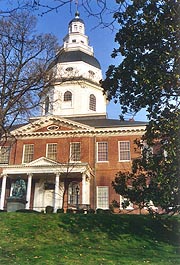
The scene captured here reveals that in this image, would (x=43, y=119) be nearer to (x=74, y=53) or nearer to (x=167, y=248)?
(x=74, y=53)

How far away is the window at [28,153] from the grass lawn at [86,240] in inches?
561

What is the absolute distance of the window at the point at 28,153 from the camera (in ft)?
103

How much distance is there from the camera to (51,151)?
3139 centimetres

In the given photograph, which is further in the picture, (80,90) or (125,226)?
(80,90)

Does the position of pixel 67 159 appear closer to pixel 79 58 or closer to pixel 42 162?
pixel 42 162

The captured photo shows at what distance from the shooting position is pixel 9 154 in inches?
1244

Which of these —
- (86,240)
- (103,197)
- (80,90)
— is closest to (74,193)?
(103,197)

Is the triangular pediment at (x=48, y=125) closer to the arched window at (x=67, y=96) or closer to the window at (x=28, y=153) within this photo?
the window at (x=28, y=153)

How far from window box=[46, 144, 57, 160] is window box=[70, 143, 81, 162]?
1546mm

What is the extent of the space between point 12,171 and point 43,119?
605 cm

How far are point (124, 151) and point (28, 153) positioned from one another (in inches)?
350

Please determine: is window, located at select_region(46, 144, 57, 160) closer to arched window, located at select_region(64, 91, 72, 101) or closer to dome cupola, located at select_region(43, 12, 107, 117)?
dome cupola, located at select_region(43, 12, 107, 117)

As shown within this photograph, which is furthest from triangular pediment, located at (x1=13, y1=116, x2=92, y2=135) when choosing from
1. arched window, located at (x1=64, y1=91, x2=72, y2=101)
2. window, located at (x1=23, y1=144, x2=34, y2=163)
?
arched window, located at (x1=64, y1=91, x2=72, y2=101)

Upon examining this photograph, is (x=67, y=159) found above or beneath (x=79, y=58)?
beneath
